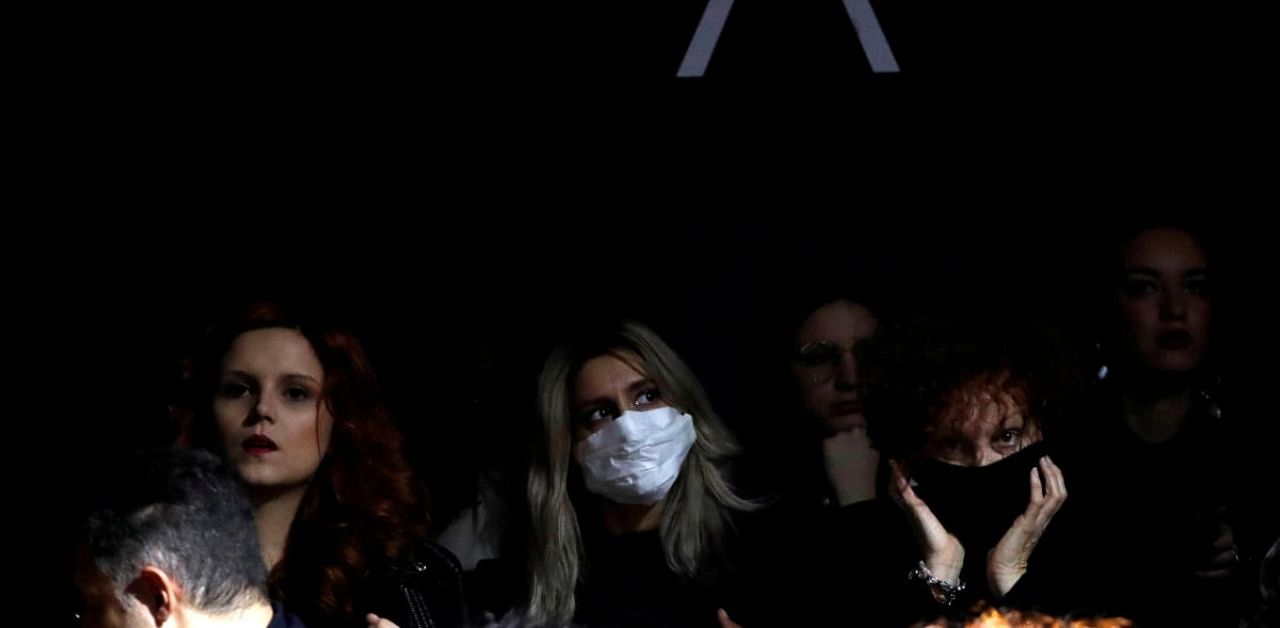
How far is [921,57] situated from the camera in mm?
4332

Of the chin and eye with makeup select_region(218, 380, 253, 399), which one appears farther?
the chin

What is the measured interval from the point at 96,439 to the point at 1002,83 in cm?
237

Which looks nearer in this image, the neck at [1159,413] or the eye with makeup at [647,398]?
the neck at [1159,413]

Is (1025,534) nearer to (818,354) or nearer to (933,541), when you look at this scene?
(933,541)

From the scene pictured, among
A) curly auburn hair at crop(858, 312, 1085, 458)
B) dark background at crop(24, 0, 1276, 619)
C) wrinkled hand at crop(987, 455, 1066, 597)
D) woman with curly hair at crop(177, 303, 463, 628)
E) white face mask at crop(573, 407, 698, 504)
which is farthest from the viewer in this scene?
dark background at crop(24, 0, 1276, 619)

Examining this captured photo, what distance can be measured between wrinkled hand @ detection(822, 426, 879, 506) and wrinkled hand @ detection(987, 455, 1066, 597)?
526 millimetres

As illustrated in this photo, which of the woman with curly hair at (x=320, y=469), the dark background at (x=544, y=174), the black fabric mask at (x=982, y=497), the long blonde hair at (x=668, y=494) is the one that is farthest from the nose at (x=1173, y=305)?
the woman with curly hair at (x=320, y=469)

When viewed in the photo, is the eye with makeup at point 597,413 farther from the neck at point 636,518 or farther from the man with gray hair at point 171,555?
the man with gray hair at point 171,555

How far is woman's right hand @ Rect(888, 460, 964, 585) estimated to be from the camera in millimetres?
3756

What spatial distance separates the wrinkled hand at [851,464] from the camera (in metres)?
4.24

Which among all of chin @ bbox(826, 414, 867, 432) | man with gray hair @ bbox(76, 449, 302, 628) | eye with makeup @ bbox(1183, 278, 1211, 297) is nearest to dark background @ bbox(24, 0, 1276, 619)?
eye with makeup @ bbox(1183, 278, 1211, 297)

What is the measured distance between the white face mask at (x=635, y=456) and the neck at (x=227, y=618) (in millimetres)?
1071

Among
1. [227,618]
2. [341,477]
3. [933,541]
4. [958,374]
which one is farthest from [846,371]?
A: [227,618]

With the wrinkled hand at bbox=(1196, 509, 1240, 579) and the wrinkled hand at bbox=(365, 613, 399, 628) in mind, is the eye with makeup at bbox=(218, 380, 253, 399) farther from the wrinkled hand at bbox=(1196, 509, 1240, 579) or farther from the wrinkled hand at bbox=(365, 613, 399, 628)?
the wrinkled hand at bbox=(1196, 509, 1240, 579)
